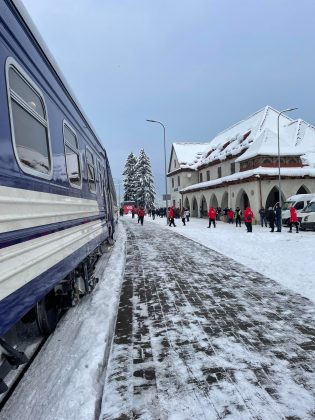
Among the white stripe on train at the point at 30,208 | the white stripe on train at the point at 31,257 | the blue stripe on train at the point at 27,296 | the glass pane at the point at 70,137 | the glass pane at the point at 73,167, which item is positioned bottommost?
the blue stripe on train at the point at 27,296

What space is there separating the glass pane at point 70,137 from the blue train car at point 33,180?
0.05ft

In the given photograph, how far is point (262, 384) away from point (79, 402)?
1726 millimetres

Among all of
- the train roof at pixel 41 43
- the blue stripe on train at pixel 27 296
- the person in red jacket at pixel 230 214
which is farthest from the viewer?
the person in red jacket at pixel 230 214

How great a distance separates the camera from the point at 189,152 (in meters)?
54.1

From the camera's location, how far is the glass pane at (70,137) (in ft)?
17.4

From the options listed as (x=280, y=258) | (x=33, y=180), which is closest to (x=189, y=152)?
(x=280, y=258)

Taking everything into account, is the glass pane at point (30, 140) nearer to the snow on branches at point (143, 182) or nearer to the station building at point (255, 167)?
the station building at point (255, 167)

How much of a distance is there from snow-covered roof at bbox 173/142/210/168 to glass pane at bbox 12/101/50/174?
47.4 m

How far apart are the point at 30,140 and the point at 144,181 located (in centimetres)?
6536

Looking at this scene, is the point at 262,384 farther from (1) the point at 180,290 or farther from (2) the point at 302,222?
(2) the point at 302,222

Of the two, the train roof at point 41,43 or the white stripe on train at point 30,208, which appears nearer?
the white stripe on train at point 30,208

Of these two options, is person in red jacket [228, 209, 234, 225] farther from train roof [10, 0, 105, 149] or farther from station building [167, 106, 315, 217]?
train roof [10, 0, 105, 149]

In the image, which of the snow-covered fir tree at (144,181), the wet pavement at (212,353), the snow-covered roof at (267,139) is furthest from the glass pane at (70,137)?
the snow-covered fir tree at (144,181)

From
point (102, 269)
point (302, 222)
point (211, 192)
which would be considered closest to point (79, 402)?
point (102, 269)
